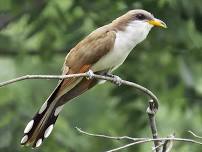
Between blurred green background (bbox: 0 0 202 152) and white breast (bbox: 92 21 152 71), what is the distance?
1364 millimetres

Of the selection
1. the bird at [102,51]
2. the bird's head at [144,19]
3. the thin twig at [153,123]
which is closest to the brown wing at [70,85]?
the bird at [102,51]

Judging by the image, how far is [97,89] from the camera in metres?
8.11

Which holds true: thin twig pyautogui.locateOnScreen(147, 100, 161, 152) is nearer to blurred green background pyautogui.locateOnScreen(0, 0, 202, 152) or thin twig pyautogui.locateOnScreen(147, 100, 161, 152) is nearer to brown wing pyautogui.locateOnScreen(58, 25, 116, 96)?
brown wing pyautogui.locateOnScreen(58, 25, 116, 96)

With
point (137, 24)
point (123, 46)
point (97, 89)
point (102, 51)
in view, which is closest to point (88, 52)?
point (102, 51)

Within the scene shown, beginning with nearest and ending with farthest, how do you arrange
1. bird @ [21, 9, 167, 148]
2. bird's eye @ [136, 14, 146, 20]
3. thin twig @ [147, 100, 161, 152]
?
thin twig @ [147, 100, 161, 152] < bird @ [21, 9, 167, 148] < bird's eye @ [136, 14, 146, 20]

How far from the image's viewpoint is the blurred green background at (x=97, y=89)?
6.22m

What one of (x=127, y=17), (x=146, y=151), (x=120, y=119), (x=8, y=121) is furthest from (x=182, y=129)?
(x=127, y=17)

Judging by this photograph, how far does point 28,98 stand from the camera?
268 inches

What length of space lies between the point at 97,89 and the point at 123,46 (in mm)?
3645

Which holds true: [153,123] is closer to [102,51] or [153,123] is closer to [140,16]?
[102,51]

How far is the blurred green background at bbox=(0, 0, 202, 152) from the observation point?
6219 millimetres

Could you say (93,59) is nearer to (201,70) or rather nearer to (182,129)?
(201,70)

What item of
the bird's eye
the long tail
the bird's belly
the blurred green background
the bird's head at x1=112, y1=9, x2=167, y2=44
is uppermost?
the bird's eye

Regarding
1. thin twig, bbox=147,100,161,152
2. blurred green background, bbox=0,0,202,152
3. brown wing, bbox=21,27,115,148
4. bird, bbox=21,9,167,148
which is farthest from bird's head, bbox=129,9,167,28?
blurred green background, bbox=0,0,202,152
